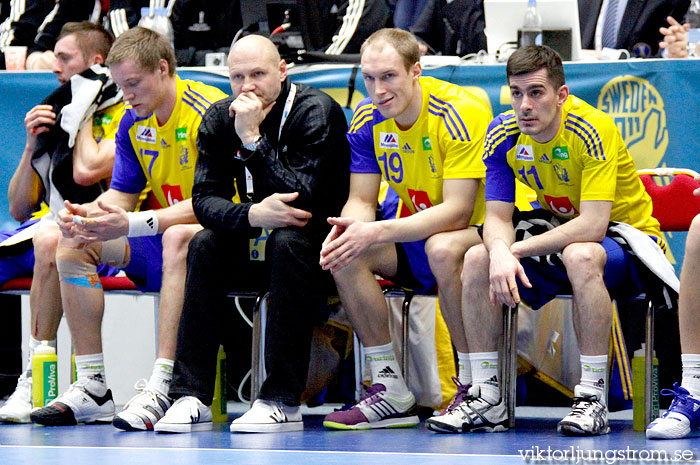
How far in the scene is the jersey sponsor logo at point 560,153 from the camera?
387 centimetres

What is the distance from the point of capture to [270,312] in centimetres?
387

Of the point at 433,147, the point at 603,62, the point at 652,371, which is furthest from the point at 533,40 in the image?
the point at 652,371

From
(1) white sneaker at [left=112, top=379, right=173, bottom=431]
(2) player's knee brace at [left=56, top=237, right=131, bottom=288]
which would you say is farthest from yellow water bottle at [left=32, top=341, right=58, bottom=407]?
(1) white sneaker at [left=112, top=379, right=173, bottom=431]

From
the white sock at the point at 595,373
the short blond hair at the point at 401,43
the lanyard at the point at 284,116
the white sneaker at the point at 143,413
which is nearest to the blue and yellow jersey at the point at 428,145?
the short blond hair at the point at 401,43

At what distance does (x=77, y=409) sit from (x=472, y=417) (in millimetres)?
1527

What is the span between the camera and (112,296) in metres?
5.16

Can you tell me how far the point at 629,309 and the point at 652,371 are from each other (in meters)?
1.13

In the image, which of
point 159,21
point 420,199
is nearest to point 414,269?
point 420,199

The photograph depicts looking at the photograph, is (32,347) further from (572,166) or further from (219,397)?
(572,166)

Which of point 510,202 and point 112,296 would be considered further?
point 112,296

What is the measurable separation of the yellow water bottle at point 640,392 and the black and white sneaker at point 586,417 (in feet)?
0.88

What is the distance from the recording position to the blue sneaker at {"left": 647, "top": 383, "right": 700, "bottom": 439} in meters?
3.40

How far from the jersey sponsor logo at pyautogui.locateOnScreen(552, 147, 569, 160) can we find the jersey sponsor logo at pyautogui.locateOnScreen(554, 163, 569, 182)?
0.03 meters

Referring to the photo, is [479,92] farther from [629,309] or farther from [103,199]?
[103,199]
